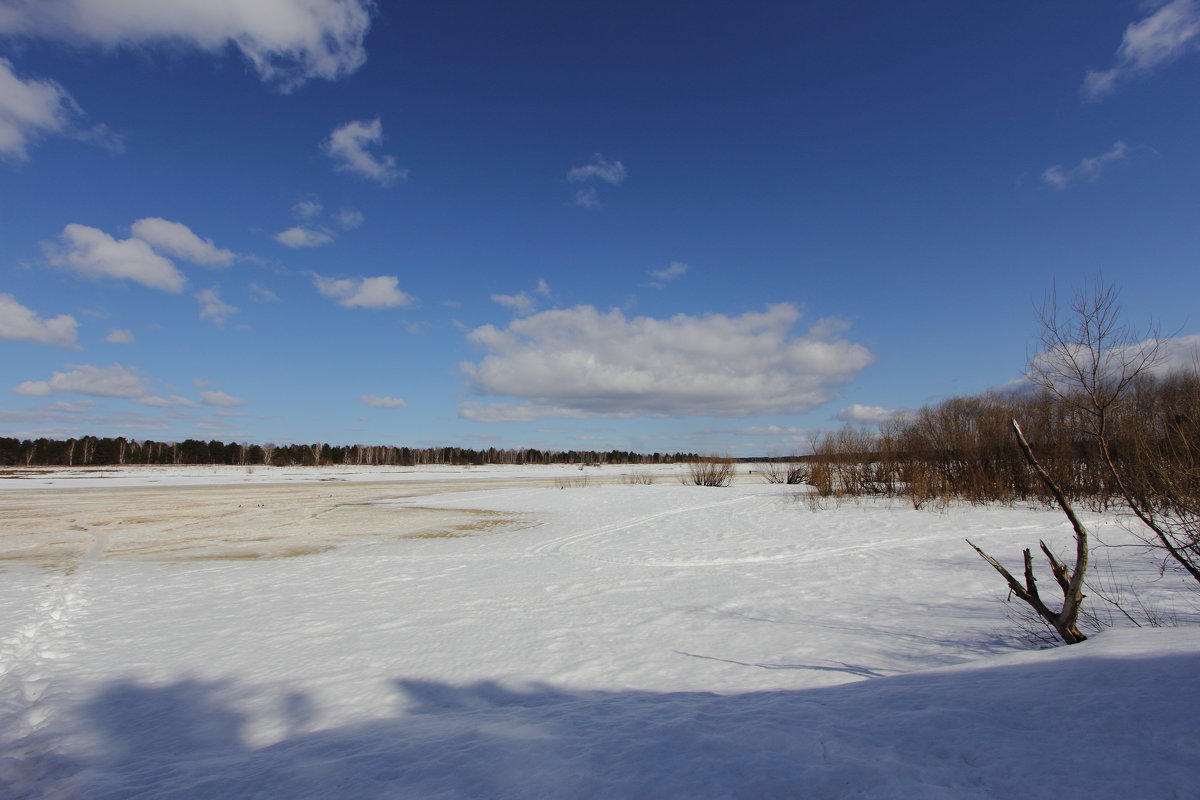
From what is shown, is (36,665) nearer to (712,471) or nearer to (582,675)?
(582,675)

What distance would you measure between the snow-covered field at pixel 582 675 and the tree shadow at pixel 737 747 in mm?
17

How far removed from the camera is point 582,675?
16.2ft

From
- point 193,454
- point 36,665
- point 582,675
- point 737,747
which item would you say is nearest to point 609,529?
point 582,675

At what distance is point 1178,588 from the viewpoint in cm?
686

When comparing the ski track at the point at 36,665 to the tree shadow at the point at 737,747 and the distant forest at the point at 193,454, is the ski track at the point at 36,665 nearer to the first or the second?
the tree shadow at the point at 737,747

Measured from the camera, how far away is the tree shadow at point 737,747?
208 cm

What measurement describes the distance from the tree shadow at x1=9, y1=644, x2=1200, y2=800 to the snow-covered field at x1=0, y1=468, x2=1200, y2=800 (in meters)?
0.02

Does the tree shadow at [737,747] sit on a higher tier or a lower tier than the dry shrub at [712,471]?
lower

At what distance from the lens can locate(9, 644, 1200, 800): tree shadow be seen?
6.84 ft

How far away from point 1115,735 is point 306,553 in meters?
13.1

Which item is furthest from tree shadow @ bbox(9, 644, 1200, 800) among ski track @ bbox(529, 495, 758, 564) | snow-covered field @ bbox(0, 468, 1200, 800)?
ski track @ bbox(529, 495, 758, 564)

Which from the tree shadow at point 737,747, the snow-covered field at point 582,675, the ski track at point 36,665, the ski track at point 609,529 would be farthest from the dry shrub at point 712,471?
the tree shadow at point 737,747

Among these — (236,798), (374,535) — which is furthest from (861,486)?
(236,798)

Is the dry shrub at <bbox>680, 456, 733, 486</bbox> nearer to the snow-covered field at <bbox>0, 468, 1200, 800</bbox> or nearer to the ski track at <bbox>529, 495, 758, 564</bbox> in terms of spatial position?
the ski track at <bbox>529, 495, 758, 564</bbox>
